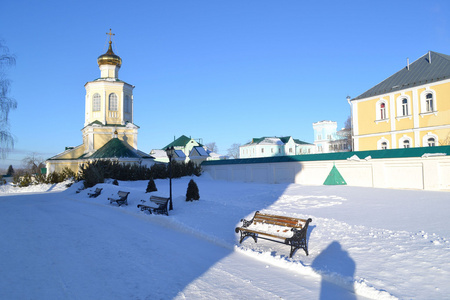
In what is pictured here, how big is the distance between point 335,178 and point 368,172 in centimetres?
216

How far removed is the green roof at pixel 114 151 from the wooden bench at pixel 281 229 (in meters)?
24.7

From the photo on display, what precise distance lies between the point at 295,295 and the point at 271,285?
0.51m

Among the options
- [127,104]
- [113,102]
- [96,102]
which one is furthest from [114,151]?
[127,104]

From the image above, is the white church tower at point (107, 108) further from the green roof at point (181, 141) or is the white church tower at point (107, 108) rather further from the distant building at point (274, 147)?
the distant building at point (274, 147)

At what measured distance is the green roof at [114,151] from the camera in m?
30.5

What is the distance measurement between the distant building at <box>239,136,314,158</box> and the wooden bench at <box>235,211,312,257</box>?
215 ft

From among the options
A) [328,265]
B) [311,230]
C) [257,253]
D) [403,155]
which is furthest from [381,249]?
[403,155]

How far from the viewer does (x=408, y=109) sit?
24.2 meters

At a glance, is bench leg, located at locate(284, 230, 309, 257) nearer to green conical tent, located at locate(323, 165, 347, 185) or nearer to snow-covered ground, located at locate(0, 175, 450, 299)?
snow-covered ground, located at locate(0, 175, 450, 299)

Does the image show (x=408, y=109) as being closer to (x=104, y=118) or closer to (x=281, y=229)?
(x=281, y=229)

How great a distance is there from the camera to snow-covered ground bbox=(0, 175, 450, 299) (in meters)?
4.88

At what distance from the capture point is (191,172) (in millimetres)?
30297

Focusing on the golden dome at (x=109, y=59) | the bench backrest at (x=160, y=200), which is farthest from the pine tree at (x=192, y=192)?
the golden dome at (x=109, y=59)

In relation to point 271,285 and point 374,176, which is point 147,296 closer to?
point 271,285
